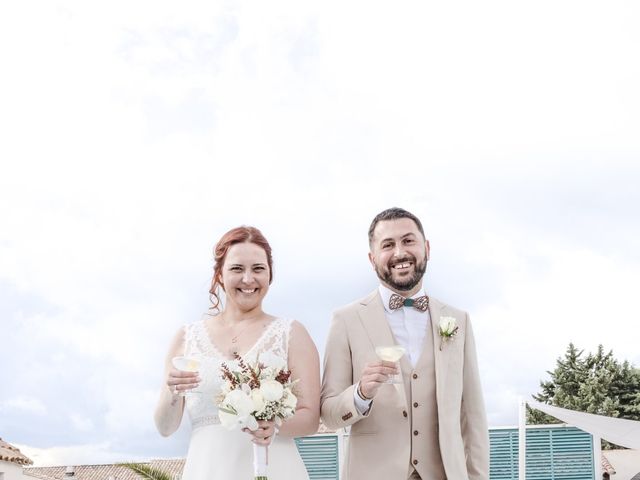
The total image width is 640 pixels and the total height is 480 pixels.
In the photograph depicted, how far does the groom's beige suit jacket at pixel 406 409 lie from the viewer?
14.5ft

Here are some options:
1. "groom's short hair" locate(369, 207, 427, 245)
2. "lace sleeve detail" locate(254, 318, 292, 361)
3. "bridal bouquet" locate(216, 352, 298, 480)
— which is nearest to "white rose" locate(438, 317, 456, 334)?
"groom's short hair" locate(369, 207, 427, 245)

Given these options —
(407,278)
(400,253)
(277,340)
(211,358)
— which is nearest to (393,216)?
(400,253)

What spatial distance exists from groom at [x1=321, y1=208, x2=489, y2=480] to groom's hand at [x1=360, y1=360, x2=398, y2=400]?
21 cm

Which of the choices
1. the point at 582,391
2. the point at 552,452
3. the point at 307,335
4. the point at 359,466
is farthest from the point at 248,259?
the point at 582,391

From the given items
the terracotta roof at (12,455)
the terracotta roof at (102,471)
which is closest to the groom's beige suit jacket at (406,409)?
the terracotta roof at (12,455)

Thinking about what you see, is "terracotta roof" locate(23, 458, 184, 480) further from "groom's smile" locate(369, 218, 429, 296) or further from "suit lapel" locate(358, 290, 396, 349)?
"groom's smile" locate(369, 218, 429, 296)

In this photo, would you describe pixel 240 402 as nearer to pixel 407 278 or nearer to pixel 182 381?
pixel 182 381

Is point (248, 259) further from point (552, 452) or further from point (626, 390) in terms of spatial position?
point (626, 390)

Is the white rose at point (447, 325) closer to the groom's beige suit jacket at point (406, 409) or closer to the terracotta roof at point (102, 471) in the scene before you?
the groom's beige suit jacket at point (406, 409)

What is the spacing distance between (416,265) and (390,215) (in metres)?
0.30

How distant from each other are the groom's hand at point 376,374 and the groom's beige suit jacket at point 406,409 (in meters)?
0.20

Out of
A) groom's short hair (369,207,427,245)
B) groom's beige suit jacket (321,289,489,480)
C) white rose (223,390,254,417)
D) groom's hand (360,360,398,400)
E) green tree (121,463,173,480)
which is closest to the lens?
white rose (223,390,254,417)

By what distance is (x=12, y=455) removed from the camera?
79.4ft

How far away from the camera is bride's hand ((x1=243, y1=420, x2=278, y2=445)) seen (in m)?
3.85
